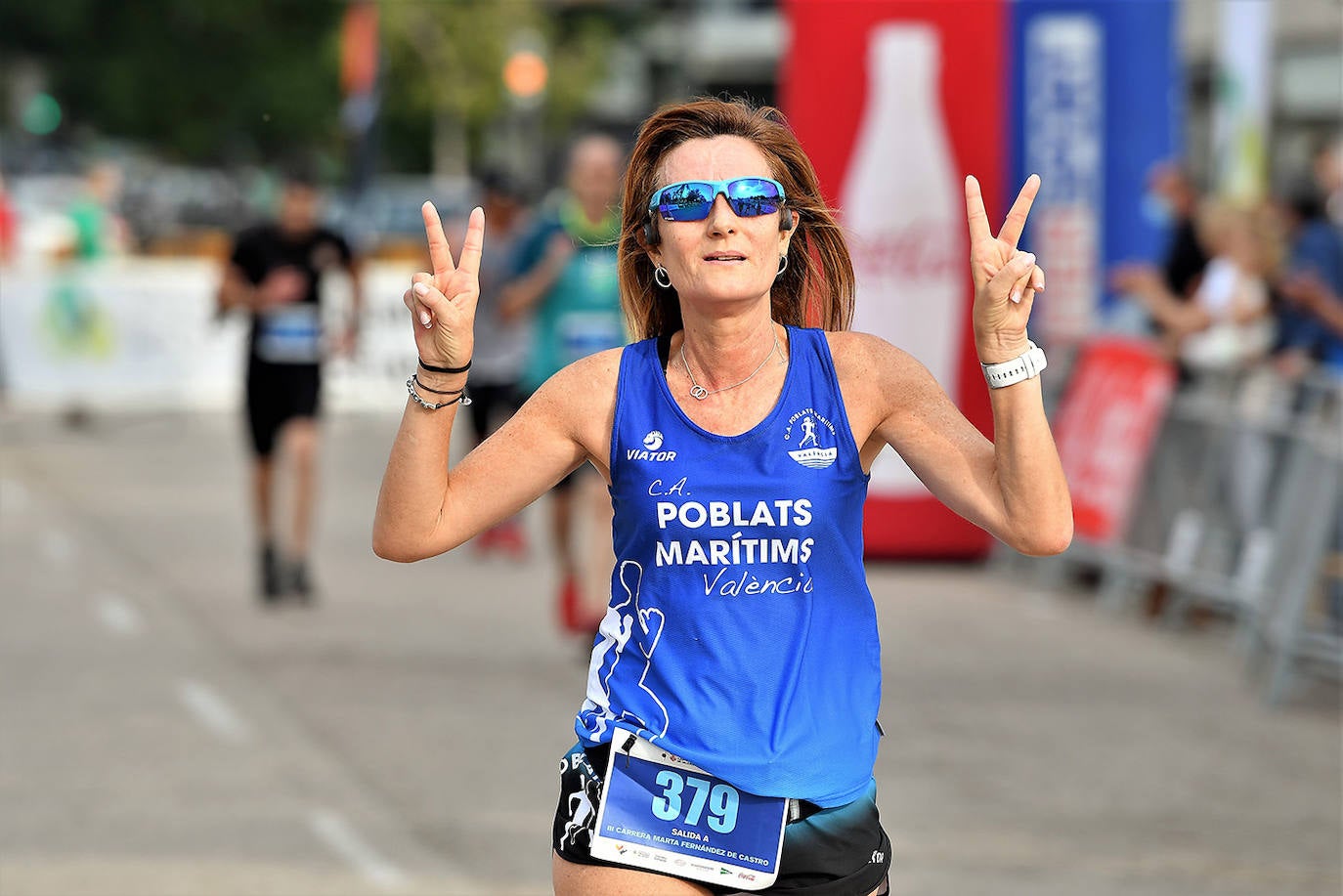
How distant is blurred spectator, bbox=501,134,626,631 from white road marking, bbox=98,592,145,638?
2097 millimetres

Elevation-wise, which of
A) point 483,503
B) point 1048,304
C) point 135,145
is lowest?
point 135,145

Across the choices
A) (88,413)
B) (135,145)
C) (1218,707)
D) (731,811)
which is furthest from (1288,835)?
(135,145)

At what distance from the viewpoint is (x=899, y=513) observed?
12.1m

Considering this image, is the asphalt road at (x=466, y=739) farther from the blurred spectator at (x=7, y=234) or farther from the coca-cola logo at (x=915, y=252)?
the blurred spectator at (x=7, y=234)

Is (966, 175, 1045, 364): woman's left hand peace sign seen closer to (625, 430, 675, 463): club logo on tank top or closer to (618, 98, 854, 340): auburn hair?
(618, 98, 854, 340): auburn hair

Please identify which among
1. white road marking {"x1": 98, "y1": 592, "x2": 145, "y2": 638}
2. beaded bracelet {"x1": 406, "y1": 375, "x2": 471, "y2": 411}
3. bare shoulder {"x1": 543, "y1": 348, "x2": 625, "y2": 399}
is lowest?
white road marking {"x1": 98, "y1": 592, "x2": 145, "y2": 638}

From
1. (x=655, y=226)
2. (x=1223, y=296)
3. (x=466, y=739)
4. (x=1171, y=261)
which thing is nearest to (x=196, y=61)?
(x=1223, y=296)

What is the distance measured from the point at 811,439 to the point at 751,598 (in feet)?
0.85

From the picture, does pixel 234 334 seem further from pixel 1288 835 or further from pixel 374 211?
pixel 374 211

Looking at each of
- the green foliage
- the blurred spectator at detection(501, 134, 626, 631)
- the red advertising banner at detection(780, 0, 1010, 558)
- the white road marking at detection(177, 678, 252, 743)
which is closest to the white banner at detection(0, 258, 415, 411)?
the red advertising banner at detection(780, 0, 1010, 558)

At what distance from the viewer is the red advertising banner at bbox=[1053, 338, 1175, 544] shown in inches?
423

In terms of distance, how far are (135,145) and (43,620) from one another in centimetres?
4873

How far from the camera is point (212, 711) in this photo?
27.1 ft

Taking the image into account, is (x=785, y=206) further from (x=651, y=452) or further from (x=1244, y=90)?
(x=1244, y=90)
